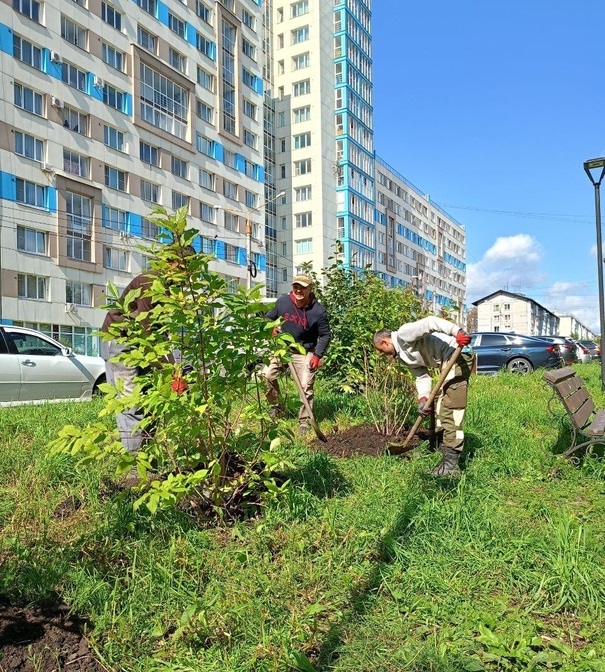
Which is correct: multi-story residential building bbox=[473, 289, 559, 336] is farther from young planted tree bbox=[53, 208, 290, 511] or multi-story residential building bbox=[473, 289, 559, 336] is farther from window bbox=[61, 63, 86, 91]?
young planted tree bbox=[53, 208, 290, 511]

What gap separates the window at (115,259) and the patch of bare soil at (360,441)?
84.2 ft

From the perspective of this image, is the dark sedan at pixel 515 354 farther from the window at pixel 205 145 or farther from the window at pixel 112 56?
the window at pixel 205 145

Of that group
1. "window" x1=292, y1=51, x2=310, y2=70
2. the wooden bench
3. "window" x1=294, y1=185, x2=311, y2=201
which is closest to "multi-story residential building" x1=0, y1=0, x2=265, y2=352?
"window" x1=294, y1=185, x2=311, y2=201

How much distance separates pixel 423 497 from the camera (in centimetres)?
396

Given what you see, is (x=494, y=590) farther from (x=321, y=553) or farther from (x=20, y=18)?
(x=20, y=18)

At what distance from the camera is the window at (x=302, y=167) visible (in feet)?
161

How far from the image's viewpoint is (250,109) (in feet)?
139

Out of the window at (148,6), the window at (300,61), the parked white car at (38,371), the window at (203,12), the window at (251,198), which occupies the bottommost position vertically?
the parked white car at (38,371)

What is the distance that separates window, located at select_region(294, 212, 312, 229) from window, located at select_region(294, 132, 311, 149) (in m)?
5.93

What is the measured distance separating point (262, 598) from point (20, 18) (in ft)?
95.1

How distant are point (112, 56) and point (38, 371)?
25580 millimetres

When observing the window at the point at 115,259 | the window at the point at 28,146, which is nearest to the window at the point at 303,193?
the window at the point at 115,259

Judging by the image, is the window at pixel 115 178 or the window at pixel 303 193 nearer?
the window at pixel 115 178

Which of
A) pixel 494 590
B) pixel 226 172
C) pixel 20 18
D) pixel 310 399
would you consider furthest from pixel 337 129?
pixel 494 590
